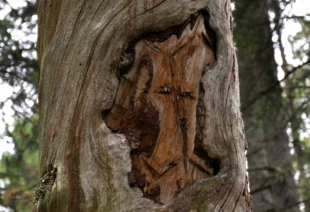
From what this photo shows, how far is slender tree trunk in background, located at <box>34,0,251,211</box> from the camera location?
2.11 m

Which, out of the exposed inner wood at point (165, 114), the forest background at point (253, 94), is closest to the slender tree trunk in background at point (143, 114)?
the exposed inner wood at point (165, 114)

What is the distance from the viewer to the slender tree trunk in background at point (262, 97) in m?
8.98

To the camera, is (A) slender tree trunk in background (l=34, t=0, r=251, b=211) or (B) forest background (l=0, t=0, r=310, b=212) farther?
(B) forest background (l=0, t=0, r=310, b=212)

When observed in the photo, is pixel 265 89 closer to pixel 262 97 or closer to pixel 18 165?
pixel 262 97

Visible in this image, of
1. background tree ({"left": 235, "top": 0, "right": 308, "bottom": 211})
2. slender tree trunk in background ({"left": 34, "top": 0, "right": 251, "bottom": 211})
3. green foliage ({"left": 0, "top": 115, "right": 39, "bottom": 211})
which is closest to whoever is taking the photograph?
slender tree trunk in background ({"left": 34, "top": 0, "right": 251, "bottom": 211})

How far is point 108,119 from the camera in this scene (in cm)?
222

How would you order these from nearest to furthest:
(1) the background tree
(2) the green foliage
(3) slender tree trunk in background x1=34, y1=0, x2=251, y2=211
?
(3) slender tree trunk in background x1=34, y1=0, x2=251, y2=211 < (2) the green foliage < (1) the background tree

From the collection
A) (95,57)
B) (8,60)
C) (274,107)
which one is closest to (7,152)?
(8,60)

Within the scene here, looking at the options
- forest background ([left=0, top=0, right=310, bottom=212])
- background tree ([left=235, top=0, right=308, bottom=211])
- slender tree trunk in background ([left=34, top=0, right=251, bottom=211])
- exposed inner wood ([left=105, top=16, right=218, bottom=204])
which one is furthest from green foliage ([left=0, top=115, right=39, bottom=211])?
exposed inner wood ([left=105, top=16, right=218, bottom=204])

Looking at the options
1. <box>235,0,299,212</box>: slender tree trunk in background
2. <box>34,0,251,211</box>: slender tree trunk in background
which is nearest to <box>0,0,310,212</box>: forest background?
<box>235,0,299,212</box>: slender tree trunk in background

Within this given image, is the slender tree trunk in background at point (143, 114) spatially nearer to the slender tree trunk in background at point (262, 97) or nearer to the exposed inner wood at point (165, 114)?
the exposed inner wood at point (165, 114)

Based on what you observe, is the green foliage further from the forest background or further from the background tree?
the background tree

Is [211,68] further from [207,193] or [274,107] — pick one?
[274,107]

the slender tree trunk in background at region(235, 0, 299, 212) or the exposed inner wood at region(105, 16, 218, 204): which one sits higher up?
the slender tree trunk in background at region(235, 0, 299, 212)
